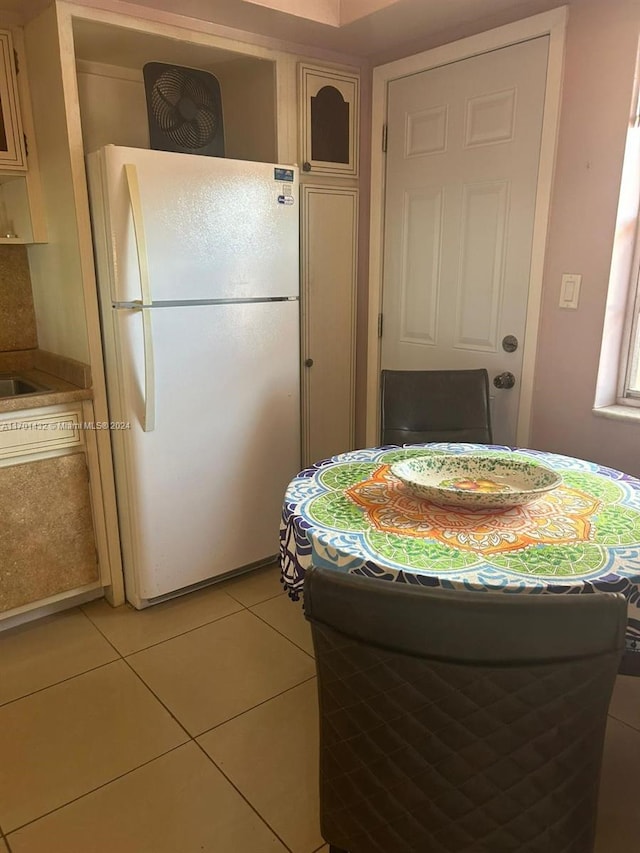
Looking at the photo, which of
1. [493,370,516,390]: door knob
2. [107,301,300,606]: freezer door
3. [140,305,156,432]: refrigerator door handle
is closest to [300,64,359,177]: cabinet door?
[107,301,300,606]: freezer door

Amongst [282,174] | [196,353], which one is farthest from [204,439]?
[282,174]

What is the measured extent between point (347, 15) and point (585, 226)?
47.6 inches

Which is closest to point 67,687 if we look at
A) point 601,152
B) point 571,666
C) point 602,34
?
point 571,666

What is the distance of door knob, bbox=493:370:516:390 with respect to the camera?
2.50 metres

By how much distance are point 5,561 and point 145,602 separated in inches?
22.2

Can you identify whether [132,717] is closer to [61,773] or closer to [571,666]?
[61,773]

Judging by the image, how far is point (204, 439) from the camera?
2.46 m

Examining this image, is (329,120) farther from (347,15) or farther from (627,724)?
(627,724)

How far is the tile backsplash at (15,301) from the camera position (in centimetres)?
264

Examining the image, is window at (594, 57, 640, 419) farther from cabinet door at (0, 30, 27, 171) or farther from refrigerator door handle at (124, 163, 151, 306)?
cabinet door at (0, 30, 27, 171)

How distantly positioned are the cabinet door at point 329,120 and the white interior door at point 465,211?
0.59 feet

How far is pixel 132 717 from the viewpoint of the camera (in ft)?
6.35

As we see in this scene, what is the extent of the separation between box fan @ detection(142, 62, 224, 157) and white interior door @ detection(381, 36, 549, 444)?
0.82m

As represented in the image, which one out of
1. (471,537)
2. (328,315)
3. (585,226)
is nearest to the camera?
(471,537)
